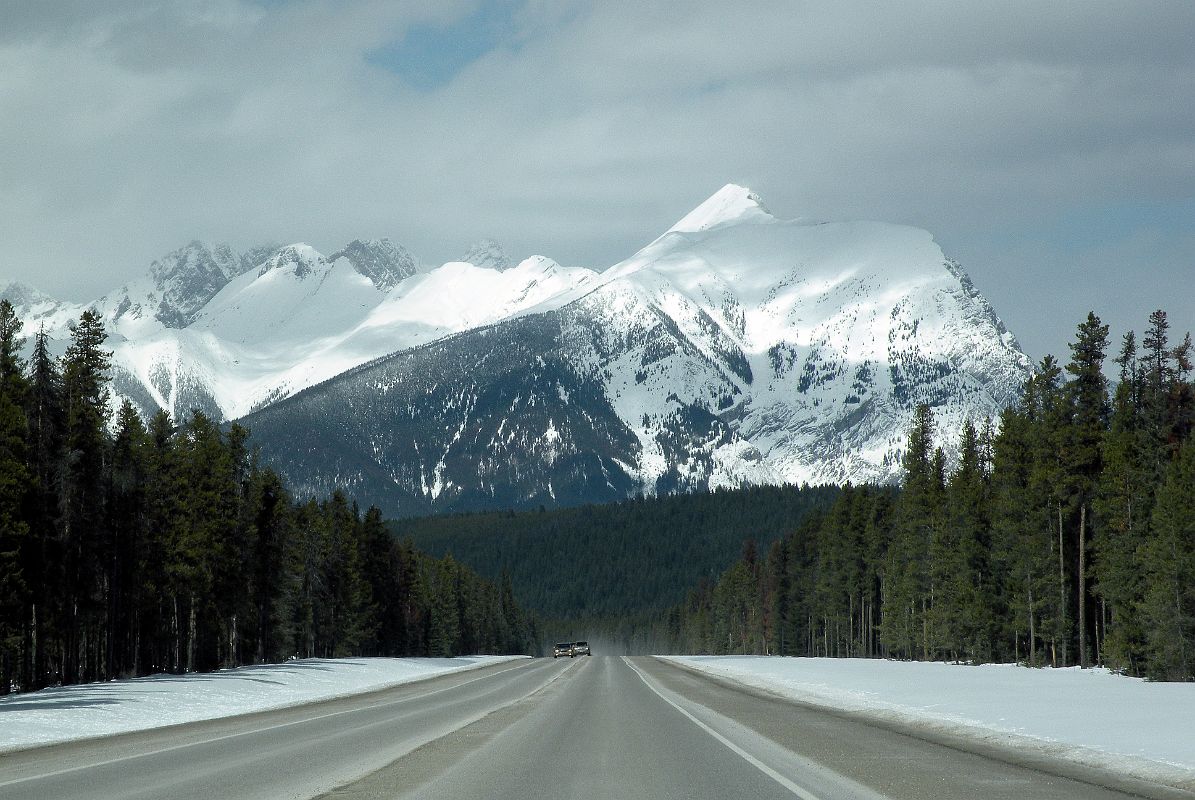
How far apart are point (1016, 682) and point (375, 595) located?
75447 millimetres

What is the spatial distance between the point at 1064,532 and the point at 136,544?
48.7 metres

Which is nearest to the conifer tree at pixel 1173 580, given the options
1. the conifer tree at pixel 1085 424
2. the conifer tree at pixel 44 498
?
the conifer tree at pixel 1085 424

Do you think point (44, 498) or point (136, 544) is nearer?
point (44, 498)

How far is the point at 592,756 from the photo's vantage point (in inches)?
728

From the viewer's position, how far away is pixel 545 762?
17.6 meters

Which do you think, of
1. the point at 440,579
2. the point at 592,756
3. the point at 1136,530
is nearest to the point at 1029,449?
the point at 1136,530

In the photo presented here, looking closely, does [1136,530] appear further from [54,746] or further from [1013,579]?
[54,746]

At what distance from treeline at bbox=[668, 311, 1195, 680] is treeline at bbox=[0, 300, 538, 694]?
4300 centimetres

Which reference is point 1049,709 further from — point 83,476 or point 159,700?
point 83,476

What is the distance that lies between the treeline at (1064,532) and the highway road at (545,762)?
27.0 m

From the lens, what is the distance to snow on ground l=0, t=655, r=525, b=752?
2600cm

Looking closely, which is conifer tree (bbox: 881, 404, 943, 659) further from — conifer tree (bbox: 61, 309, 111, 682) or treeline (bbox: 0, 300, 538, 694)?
conifer tree (bbox: 61, 309, 111, 682)

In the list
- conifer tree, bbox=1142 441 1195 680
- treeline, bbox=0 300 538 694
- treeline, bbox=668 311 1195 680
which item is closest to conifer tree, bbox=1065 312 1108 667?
treeline, bbox=668 311 1195 680

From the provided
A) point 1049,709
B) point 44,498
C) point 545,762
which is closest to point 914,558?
point 44,498
